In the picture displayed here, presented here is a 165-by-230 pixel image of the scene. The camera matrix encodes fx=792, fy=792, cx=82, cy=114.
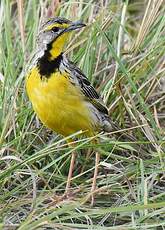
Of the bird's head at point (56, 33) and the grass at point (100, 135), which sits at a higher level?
→ the bird's head at point (56, 33)

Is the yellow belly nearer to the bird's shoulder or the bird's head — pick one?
the bird's shoulder

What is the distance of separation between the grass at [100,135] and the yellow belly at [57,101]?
0.16 meters

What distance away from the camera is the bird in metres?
4.28

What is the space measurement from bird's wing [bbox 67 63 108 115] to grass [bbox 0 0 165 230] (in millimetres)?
200

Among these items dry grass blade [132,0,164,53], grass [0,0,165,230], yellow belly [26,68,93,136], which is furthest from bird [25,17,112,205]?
dry grass blade [132,0,164,53]

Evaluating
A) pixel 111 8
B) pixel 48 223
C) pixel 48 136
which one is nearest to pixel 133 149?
pixel 48 136

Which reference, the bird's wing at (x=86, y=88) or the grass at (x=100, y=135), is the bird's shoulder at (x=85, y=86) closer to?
the bird's wing at (x=86, y=88)

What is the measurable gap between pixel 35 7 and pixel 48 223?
237 cm

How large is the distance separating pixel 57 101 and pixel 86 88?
0.33 meters

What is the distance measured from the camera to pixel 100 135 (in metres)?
4.25

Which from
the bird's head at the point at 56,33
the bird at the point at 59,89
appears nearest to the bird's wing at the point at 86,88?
the bird at the point at 59,89

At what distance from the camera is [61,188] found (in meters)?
4.43

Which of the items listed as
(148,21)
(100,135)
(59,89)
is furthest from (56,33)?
(148,21)

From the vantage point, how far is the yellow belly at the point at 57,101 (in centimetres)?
427
